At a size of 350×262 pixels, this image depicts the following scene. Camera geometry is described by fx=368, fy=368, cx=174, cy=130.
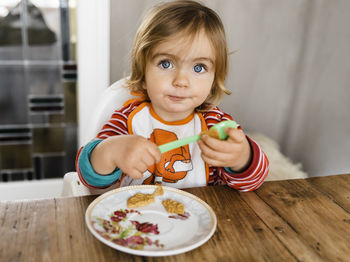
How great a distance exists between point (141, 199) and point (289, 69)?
1.58 meters

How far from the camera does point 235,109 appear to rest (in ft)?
6.88

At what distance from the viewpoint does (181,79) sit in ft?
3.14

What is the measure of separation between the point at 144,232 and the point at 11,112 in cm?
165

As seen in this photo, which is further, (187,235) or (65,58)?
(65,58)

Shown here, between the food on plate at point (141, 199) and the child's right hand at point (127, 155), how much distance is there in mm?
43

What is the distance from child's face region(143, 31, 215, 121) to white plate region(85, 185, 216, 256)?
27 cm

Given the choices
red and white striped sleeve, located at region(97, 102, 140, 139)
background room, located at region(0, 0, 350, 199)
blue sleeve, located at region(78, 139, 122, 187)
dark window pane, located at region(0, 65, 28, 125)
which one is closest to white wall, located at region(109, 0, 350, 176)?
background room, located at region(0, 0, 350, 199)

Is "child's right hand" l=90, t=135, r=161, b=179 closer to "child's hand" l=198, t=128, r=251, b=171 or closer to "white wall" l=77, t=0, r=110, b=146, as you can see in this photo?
"child's hand" l=198, t=128, r=251, b=171

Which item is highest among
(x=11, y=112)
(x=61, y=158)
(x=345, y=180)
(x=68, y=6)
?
(x=68, y=6)

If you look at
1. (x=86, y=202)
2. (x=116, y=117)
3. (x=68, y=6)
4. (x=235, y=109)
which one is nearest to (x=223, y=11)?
(x=235, y=109)

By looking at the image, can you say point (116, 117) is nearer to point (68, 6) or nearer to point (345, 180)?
point (345, 180)

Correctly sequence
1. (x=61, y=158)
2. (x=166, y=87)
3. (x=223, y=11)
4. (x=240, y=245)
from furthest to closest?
(x=61, y=158) → (x=223, y=11) → (x=166, y=87) → (x=240, y=245)

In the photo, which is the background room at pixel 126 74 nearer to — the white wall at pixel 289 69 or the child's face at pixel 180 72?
the white wall at pixel 289 69

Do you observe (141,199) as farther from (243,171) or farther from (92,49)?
(92,49)
